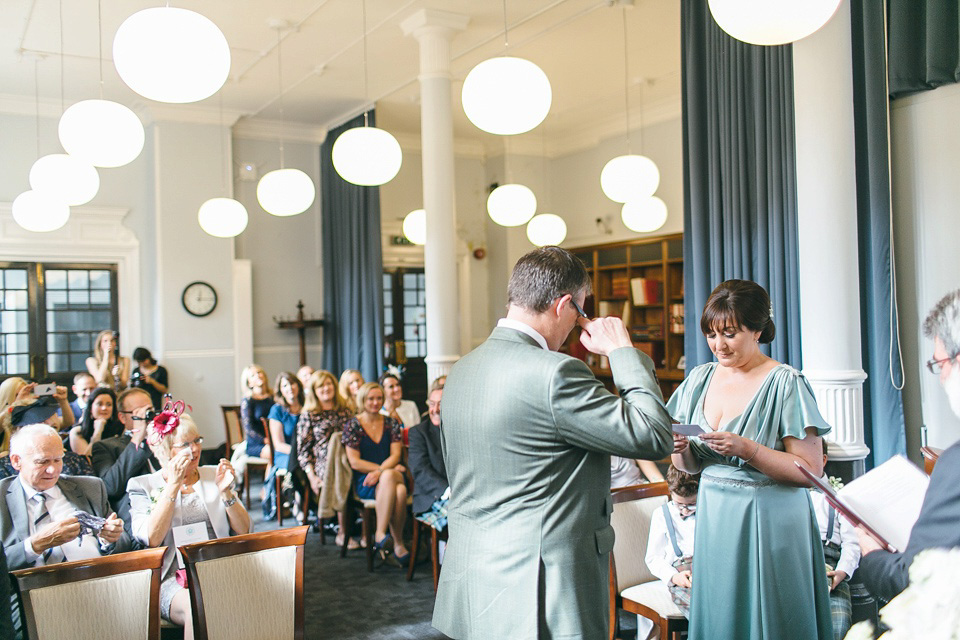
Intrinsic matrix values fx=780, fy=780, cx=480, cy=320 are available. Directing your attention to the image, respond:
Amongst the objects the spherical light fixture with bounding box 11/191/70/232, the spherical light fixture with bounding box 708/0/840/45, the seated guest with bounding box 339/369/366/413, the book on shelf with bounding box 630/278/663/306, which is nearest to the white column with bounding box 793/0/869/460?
the spherical light fixture with bounding box 708/0/840/45

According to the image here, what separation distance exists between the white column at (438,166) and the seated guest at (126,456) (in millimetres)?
2621

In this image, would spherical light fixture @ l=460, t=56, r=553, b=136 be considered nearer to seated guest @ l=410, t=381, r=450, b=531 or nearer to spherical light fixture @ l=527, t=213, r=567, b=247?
seated guest @ l=410, t=381, r=450, b=531

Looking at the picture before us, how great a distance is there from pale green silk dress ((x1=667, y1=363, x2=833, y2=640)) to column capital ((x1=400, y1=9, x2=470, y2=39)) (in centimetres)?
527

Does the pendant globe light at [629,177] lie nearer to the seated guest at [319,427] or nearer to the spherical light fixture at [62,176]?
the seated guest at [319,427]

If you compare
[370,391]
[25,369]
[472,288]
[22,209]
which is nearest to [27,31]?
[22,209]

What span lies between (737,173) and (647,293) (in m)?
5.40

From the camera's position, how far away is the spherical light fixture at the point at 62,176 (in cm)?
575

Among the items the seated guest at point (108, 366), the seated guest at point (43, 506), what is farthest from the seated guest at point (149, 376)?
the seated guest at point (43, 506)

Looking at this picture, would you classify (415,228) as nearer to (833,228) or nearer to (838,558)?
(833,228)

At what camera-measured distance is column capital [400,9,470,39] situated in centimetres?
676

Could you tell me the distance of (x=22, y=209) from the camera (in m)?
6.71

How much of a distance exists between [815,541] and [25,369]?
9.37 m

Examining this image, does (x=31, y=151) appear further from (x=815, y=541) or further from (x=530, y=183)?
(x=815, y=541)

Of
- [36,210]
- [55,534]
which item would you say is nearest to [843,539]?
[55,534]
